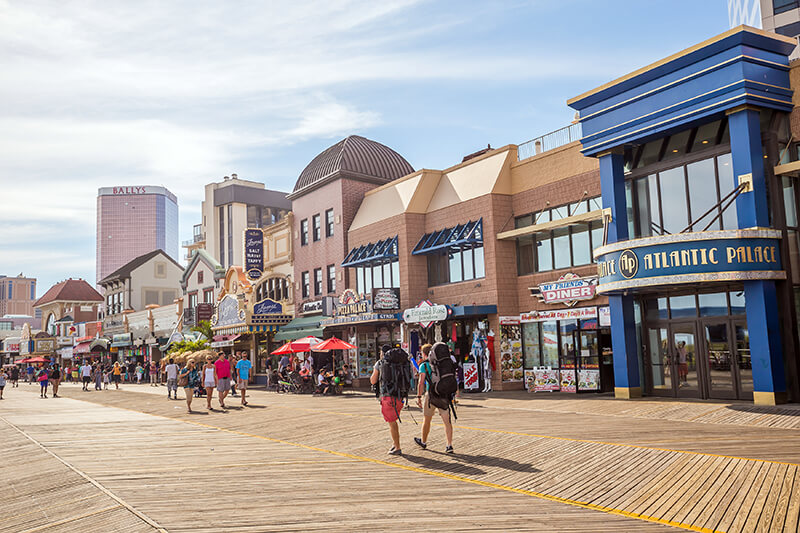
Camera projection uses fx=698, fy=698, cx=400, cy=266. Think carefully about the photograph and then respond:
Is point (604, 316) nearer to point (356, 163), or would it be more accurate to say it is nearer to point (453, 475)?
point (453, 475)

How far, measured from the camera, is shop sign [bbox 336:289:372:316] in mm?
29141

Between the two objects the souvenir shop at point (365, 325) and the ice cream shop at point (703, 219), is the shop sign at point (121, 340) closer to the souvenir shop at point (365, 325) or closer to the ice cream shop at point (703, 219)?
the souvenir shop at point (365, 325)

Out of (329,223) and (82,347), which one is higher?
(329,223)

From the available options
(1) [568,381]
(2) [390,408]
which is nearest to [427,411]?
(2) [390,408]

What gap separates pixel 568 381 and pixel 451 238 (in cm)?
699

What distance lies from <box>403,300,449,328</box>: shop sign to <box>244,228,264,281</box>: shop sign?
579 inches

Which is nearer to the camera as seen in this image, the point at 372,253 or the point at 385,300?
the point at 385,300

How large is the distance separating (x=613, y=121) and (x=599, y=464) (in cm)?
1237

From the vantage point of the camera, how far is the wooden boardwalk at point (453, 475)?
22.9ft

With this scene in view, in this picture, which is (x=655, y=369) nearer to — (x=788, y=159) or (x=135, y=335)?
(x=788, y=159)

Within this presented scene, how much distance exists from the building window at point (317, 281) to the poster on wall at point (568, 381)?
1607 cm

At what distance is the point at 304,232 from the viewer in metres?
37.6

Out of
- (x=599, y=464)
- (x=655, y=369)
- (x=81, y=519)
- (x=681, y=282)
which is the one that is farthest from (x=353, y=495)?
(x=655, y=369)

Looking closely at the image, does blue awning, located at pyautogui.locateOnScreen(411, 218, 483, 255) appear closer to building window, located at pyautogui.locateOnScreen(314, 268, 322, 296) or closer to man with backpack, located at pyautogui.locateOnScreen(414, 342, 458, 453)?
building window, located at pyautogui.locateOnScreen(314, 268, 322, 296)
